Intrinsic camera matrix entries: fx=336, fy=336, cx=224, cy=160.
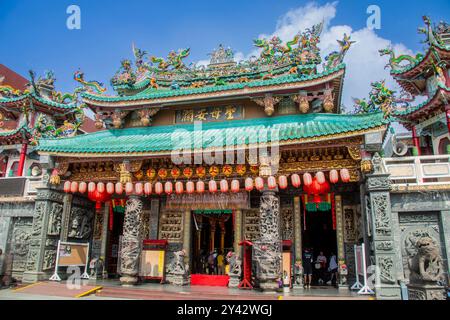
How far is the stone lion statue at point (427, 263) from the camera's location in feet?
26.0

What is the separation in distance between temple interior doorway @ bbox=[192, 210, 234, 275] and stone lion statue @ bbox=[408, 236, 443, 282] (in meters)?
7.19

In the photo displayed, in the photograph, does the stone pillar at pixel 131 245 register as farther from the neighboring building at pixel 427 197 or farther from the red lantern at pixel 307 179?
the neighboring building at pixel 427 197

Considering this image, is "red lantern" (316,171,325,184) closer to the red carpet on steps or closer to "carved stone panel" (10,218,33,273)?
the red carpet on steps

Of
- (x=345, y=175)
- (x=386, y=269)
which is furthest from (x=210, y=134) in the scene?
(x=386, y=269)

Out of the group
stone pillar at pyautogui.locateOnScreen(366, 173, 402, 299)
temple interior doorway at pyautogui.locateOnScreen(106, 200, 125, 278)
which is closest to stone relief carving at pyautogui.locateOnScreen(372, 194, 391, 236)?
stone pillar at pyautogui.locateOnScreen(366, 173, 402, 299)

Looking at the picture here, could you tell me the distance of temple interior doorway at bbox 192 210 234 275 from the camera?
14328 mm

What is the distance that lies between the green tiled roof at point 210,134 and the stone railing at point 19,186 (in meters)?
2.21

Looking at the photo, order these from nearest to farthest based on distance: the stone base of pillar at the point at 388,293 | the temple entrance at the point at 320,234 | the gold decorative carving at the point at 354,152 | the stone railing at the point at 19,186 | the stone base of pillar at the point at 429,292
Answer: the stone base of pillar at the point at 429,292 → the stone base of pillar at the point at 388,293 → the gold decorative carving at the point at 354,152 → the stone railing at the point at 19,186 → the temple entrance at the point at 320,234

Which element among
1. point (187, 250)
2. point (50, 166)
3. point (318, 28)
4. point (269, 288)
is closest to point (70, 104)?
point (50, 166)

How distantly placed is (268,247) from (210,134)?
15.1 ft

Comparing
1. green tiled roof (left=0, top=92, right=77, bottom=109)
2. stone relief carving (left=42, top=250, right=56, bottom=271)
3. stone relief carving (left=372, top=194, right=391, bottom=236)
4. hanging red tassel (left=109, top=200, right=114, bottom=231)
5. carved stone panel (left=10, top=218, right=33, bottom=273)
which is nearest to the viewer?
stone relief carving (left=372, top=194, right=391, bottom=236)

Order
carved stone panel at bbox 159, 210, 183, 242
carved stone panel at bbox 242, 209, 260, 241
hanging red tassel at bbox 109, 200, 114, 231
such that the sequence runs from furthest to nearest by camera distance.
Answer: hanging red tassel at bbox 109, 200, 114, 231 < carved stone panel at bbox 159, 210, 183, 242 < carved stone panel at bbox 242, 209, 260, 241

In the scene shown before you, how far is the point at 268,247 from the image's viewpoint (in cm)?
1045

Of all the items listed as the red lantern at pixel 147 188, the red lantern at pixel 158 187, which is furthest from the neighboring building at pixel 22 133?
the red lantern at pixel 158 187
